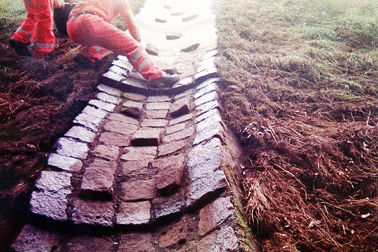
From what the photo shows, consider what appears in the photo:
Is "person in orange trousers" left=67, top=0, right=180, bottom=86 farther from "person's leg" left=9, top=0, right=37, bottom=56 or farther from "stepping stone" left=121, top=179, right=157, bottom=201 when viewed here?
"stepping stone" left=121, top=179, right=157, bottom=201

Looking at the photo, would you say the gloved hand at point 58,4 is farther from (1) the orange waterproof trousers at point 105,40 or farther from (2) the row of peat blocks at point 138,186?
(2) the row of peat blocks at point 138,186

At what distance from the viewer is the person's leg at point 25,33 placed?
2467mm

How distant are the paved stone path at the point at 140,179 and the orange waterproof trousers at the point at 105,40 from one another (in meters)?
0.27

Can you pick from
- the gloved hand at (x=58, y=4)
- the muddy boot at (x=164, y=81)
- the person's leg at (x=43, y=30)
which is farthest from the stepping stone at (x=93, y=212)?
the gloved hand at (x=58, y=4)

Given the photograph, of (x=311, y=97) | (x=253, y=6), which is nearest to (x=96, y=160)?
(x=311, y=97)

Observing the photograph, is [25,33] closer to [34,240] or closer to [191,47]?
[191,47]

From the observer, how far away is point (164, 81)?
2713 millimetres

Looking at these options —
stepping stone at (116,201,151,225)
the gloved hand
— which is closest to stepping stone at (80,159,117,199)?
stepping stone at (116,201,151,225)

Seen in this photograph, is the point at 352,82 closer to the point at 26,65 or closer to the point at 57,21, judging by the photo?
the point at 26,65

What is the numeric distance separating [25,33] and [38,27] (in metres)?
0.17

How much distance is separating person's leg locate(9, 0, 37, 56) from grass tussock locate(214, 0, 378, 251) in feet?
7.14

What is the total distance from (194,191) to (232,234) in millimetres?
378

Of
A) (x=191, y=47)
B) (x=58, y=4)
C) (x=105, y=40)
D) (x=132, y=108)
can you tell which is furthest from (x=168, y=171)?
(x=58, y=4)

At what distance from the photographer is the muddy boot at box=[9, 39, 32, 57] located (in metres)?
2.47
